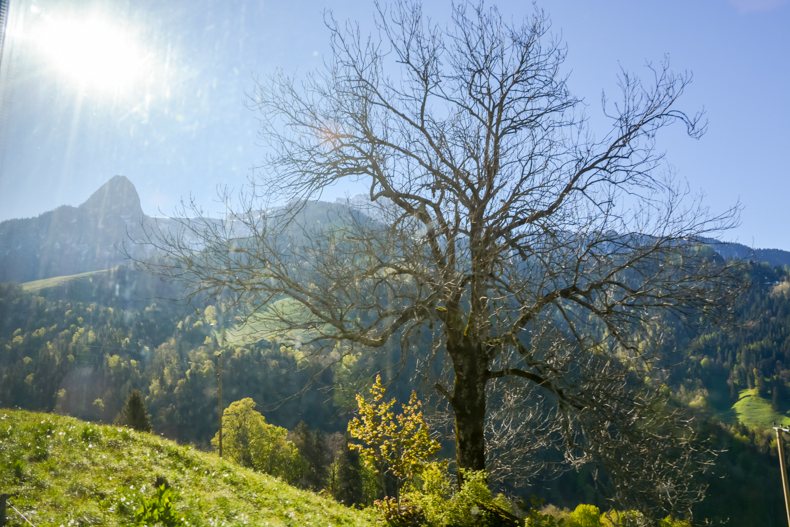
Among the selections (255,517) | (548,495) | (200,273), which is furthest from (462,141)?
(548,495)

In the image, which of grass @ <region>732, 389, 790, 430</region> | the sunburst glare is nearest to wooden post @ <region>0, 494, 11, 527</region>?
the sunburst glare

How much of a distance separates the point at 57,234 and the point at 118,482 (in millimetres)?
3610

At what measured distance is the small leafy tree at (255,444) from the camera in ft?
144

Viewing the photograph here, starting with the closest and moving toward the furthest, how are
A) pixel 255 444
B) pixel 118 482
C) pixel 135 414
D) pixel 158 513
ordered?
pixel 158 513 → pixel 118 482 → pixel 135 414 → pixel 255 444

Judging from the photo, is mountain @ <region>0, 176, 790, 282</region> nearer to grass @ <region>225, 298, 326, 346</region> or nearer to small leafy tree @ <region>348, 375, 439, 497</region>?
grass @ <region>225, 298, 326, 346</region>

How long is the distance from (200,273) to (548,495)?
268 feet

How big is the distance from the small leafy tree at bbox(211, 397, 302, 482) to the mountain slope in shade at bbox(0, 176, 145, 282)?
42.3 m

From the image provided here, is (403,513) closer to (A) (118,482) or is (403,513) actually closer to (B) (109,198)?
(A) (118,482)

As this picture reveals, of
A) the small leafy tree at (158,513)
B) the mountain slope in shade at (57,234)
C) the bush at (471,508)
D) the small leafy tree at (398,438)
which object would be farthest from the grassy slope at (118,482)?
the bush at (471,508)

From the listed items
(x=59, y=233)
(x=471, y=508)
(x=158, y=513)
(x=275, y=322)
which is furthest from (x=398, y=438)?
(x=59, y=233)

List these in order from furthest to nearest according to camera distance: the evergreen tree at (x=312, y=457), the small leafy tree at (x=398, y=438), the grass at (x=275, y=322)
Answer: the evergreen tree at (x=312, y=457), the small leafy tree at (x=398, y=438), the grass at (x=275, y=322)

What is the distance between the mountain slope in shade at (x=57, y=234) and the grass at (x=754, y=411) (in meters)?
129

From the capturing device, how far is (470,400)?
8.23 m

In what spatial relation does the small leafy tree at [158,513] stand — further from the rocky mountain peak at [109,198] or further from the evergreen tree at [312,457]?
the evergreen tree at [312,457]
